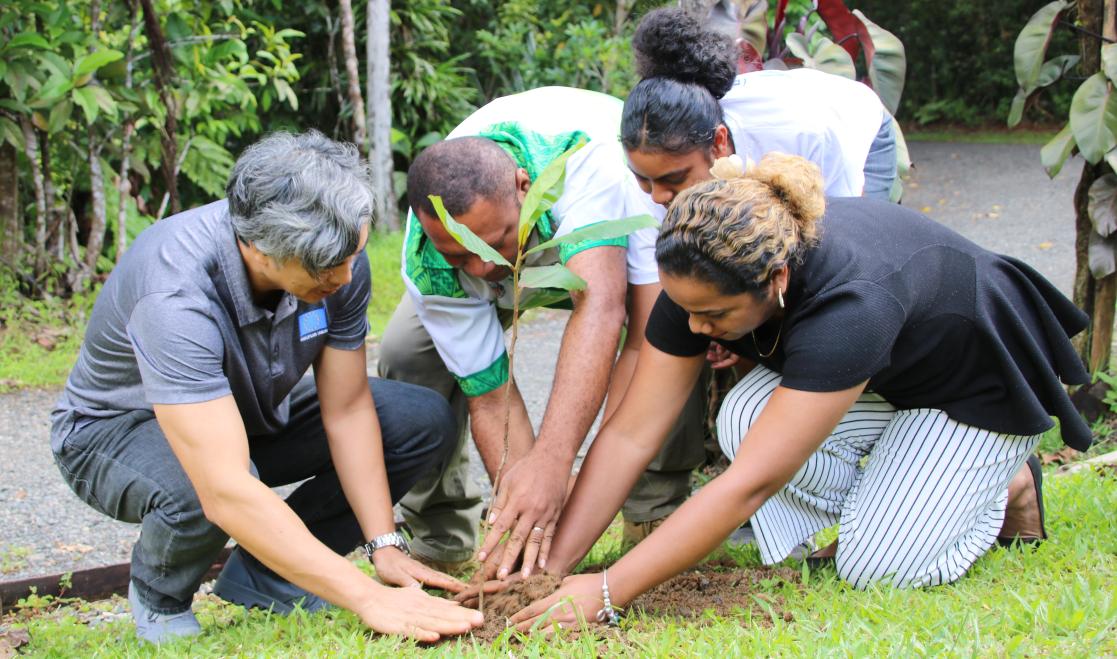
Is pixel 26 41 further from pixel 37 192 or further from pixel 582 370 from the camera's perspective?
pixel 582 370

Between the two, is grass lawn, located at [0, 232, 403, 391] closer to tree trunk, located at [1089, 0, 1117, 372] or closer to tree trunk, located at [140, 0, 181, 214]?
tree trunk, located at [140, 0, 181, 214]

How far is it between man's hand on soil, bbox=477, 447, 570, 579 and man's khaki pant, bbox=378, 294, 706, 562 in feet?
2.56

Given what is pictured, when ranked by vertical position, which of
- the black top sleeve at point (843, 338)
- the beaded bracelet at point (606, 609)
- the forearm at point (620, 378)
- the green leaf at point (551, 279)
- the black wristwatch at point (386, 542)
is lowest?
the black wristwatch at point (386, 542)

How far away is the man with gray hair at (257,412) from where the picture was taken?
2.67 meters

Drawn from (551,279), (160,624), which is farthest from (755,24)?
(160,624)

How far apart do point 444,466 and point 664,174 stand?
131 cm

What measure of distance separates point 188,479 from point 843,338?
170cm

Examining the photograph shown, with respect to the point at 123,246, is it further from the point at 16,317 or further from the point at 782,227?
the point at 782,227

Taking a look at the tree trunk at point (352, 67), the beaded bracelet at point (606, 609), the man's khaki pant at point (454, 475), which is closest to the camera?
the beaded bracelet at point (606, 609)

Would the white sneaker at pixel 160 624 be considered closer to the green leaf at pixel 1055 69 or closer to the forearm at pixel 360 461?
the forearm at pixel 360 461

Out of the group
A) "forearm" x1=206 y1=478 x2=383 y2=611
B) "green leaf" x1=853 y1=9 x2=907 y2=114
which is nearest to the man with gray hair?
"forearm" x1=206 y1=478 x2=383 y2=611

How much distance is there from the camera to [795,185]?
2.58m

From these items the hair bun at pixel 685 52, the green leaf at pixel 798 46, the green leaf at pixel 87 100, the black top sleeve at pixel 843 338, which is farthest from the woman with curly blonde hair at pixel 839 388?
the green leaf at pixel 87 100

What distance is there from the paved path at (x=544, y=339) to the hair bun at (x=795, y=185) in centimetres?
283
